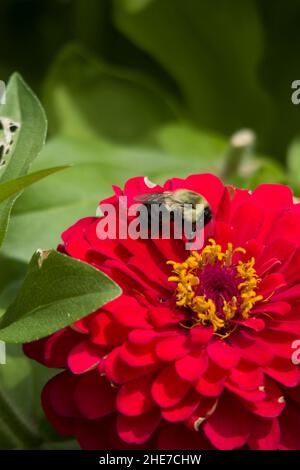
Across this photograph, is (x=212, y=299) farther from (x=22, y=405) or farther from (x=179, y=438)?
(x=22, y=405)

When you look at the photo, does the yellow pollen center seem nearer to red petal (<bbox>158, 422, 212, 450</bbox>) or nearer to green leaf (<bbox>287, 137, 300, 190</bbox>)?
red petal (<bbox>158, 422, 212, 450</bbox>)

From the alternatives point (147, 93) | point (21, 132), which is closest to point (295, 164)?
point (147, 93)

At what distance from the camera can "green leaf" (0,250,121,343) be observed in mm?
490

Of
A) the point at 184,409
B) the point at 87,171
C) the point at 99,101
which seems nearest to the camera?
the point at 184,409

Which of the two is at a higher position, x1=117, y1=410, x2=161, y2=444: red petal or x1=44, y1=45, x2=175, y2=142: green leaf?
x1=44, y1=45, x2=175, y2=142: green leaf

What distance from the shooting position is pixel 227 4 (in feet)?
3.43

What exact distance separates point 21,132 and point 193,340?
0.22 m

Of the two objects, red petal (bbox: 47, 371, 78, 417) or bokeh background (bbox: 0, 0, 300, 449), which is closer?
red petal (bbox: 47, 371, 78, 417)

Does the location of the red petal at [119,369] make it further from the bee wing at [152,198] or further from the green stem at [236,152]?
the green stem at [236,152]

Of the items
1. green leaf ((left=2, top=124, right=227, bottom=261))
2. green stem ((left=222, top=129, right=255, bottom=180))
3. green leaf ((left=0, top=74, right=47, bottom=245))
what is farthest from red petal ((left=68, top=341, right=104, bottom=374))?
green stem ((left=222, top=129, right=255, bottom=180))

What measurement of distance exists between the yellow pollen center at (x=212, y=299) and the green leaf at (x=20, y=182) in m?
0.11

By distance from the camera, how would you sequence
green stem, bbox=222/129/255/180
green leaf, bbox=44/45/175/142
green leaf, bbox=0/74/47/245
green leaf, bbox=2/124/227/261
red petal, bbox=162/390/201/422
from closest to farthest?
red petal, bbox=162/390/201/422, green leaf, bbox=0/74/47/245, green leaf, bbox=2/124/227/261, green stem, bbox=222/129/255/180, green leaf, bbox=44/45/175/142

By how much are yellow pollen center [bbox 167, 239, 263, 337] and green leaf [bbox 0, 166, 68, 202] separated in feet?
0.36

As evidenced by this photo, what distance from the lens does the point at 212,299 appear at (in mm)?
558
